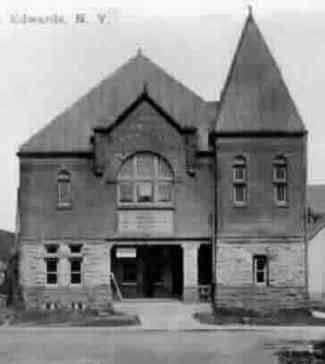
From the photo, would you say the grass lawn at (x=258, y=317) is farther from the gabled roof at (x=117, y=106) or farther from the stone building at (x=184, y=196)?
the gabled roof at (x=117, y=106)

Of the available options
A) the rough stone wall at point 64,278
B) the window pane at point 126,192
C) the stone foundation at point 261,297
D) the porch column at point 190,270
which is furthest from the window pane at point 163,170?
the stone foundation at point 261,297

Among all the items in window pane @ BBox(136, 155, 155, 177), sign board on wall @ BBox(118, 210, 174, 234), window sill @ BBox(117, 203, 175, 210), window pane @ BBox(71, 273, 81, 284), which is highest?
window pane @ BBox(136, 155, 155, 177)

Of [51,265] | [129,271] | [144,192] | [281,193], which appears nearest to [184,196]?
[144,192]

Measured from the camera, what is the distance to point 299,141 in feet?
104

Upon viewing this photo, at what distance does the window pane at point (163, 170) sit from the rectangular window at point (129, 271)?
14.1ft

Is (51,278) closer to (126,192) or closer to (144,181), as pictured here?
(126,192)

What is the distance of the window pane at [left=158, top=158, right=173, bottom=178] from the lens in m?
32.2

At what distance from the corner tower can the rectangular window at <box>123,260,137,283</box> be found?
14.2ft

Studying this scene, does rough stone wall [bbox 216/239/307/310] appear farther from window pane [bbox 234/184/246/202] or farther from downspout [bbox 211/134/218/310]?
window pane [bbox 234/184/246/202]

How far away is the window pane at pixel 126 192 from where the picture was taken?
105ft

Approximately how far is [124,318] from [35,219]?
5896 mm

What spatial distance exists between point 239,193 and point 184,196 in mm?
1966

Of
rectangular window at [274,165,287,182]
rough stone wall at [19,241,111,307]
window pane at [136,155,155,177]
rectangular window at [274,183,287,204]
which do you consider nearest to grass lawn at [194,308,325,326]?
rectangular window at [274,183,287,204]

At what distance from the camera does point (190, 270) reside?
3222 cm
